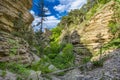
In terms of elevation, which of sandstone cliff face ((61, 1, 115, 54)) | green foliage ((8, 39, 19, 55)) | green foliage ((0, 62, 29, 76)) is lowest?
green foliage ((0, 62, 29, 76))

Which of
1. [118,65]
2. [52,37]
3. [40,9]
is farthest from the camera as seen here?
[52,37]

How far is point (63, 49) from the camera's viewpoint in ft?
131

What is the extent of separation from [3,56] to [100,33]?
70.8 ft

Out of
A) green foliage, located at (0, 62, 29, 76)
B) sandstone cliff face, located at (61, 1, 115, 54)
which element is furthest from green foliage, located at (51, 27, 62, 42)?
green foliage, located at (0, 62, 29, 76)

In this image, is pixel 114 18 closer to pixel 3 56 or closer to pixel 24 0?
pixel 24 0

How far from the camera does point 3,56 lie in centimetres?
1777

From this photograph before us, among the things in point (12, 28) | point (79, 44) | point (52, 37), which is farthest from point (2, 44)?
point (52, 37)

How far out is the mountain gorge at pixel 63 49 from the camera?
17562 mm

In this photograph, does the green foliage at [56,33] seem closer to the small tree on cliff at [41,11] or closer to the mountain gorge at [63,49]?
the mountain gorge at [63,49]

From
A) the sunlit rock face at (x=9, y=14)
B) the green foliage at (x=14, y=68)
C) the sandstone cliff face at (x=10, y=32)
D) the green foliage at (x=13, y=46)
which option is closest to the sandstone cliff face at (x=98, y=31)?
the sandstone cliff face at (x=10, y=32)

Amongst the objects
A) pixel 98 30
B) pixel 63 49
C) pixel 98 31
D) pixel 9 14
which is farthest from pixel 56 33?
pixel 9 14

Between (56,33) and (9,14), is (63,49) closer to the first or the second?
(9,14)

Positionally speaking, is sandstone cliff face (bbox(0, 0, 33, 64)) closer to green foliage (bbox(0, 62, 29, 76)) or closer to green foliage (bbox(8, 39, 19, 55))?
green foliage (bbox(8, 39, 19, 55))

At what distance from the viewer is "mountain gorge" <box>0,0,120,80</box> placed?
57.6ft
